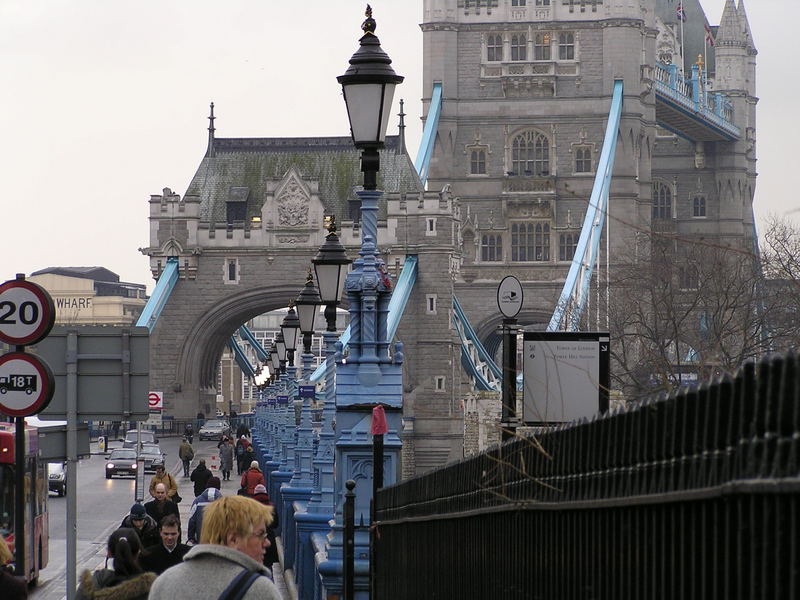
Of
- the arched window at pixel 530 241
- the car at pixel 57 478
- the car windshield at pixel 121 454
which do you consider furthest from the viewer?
the arched window at pixel 530 241

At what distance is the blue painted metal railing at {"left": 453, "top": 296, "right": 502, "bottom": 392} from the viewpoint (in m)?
72.1

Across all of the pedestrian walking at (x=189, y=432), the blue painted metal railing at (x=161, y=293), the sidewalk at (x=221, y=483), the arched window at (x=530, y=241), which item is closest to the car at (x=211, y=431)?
the pedestrian walking at (x=189, y=432)

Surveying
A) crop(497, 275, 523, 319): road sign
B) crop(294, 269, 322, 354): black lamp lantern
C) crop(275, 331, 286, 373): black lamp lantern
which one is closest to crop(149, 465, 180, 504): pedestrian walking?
crop(294, 269, 322, 354): black lamp lantern

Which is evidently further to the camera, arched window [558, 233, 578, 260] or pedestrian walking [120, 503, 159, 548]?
arched window [558, 233, 578, 260]

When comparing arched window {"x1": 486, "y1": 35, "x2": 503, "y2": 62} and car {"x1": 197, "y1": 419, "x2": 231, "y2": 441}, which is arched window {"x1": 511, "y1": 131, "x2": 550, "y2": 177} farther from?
car {"x1": 197, "y1": 419, "x2": 231, "y2": 441}

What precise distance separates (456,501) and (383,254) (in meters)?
67.3

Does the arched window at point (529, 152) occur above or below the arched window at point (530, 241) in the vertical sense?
above

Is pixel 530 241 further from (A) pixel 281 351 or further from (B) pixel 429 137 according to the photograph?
(A) pixel 281 351

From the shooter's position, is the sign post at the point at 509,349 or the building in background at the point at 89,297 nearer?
the sign post at the point at 509,349

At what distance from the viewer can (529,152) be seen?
277 ft

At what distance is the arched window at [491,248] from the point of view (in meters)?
83.4

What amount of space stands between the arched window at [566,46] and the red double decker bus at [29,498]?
218 ft

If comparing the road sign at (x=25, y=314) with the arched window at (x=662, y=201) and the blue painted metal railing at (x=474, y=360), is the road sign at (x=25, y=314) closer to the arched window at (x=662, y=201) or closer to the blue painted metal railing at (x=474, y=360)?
the blue painted metal railing at (x=474, y=360)

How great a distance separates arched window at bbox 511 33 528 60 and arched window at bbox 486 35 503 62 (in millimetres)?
573
